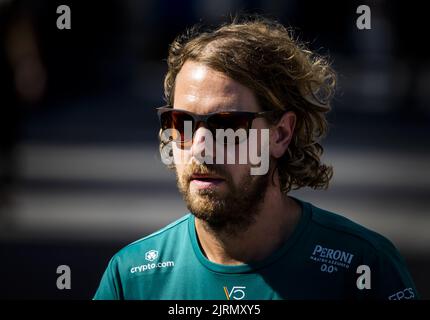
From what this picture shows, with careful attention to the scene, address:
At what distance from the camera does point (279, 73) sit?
134 inches

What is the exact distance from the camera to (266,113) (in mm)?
3250

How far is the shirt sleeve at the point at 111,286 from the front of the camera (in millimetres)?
3213

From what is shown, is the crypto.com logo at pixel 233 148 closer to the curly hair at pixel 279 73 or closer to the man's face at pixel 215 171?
the man's face at pixel 215 171

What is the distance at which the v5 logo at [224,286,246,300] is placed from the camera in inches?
122

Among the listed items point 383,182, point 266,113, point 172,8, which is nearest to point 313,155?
point 266,113

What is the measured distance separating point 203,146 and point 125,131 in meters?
10.8

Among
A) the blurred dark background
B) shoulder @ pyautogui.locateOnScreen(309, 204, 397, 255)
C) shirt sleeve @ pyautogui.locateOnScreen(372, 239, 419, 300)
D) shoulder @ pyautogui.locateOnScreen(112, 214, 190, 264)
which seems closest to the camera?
shirt sleeve @ pyautogui.locateOnScreen(372, 239, 419, 300)

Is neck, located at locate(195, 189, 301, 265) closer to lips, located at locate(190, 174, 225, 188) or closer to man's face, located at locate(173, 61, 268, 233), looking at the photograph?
man's face, located at locate(173, 61, 268, 233)

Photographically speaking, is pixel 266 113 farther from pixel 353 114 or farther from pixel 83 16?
pixel 83 16

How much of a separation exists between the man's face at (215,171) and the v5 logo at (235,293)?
0.74 ft

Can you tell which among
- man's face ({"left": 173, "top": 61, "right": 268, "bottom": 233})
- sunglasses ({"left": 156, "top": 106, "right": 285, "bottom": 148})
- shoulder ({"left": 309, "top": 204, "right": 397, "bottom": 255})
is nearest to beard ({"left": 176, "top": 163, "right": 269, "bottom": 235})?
man's face ({"left": 173, "top": 61, "right": 268, "bottom": 233})

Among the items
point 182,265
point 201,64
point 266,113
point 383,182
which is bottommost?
point 383,182

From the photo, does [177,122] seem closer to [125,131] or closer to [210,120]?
[210,120]

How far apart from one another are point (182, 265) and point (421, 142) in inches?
406
